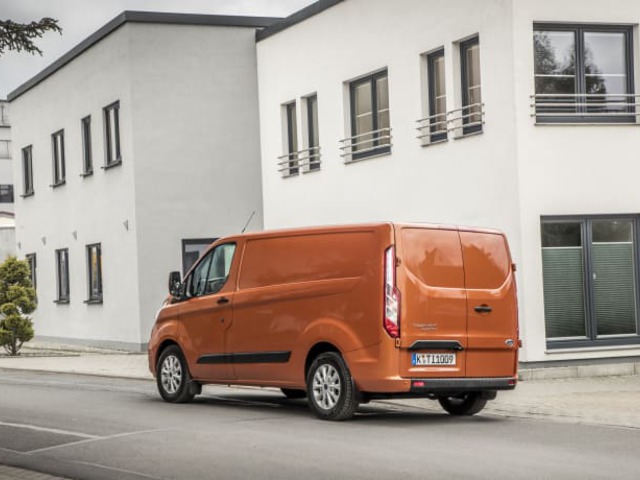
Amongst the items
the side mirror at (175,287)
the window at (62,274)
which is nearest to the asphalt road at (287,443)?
the side mirror at (175,287)

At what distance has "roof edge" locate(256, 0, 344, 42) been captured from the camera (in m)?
24.7

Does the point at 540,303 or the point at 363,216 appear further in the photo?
the point at 363,216

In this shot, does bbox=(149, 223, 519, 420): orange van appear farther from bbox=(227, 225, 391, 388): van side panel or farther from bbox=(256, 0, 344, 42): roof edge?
bbox=(256, 0, 344, 42): roof edge

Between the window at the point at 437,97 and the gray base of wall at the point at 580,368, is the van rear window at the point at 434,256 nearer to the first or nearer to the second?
the gray base of wall at the point at 580,368

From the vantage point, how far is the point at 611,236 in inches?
771

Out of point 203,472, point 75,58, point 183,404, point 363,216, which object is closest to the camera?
point 203,472

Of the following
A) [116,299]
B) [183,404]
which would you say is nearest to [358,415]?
[183,404]

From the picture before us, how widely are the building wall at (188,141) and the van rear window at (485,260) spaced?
633 inches

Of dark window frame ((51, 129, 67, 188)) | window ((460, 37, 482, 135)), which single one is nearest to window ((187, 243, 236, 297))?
window ((460, 37, 482, 135))

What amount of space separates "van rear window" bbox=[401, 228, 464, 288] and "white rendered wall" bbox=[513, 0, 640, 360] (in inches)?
222

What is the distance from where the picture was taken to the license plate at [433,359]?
1297cm

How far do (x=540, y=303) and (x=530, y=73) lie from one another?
136 inches

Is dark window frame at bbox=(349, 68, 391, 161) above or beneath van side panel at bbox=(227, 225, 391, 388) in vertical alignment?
above

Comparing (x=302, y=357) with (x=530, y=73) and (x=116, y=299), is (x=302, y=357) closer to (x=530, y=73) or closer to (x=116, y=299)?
(x=530, y=73)
